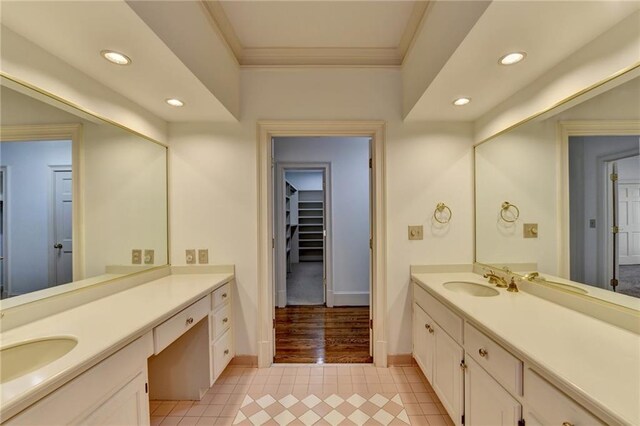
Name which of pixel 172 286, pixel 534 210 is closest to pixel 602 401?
pixel 534 210

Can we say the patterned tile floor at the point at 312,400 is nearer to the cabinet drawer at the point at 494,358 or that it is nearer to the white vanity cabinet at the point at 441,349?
the white vanity cabinet at the point at 441,349

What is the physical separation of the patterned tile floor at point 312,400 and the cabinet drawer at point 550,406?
0.95 m

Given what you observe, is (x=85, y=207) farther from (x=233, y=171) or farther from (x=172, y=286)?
(x=233, y=171)

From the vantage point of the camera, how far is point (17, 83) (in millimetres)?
1131

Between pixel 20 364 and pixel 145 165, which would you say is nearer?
pixel 20 364

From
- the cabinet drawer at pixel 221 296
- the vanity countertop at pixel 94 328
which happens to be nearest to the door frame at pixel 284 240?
the cabinet drawer at pixel 221 296

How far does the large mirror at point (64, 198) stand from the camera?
1.14 m

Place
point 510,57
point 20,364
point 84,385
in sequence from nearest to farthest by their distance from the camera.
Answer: point 84,385, point 20,364, point 510,57

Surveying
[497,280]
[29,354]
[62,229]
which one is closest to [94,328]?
[29,354]

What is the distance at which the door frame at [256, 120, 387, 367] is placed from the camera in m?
2.20

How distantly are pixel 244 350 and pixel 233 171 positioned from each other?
4.94 feet

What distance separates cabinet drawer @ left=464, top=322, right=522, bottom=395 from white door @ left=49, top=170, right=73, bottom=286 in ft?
6.76

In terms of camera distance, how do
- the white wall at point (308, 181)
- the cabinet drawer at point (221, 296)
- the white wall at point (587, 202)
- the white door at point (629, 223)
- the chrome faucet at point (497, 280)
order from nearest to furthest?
1. the white door at point (629, 223)
2. the white wall at point (587, 202)
3. the chrome faucet at point (497, 280)
4. the cabinet drawer at point (221, 296)
5. the white wall at point (308, 181)

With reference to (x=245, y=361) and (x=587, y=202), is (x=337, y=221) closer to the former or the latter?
(x=245, y=361)
